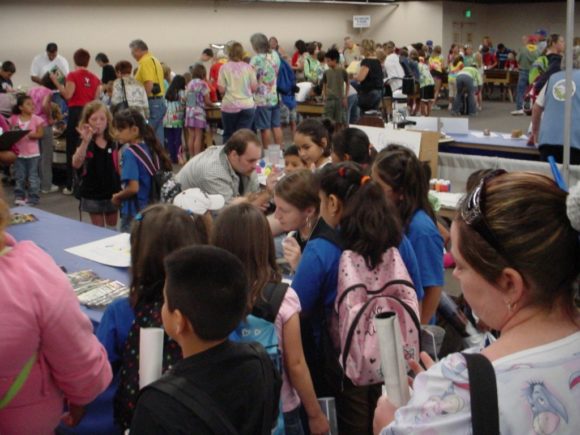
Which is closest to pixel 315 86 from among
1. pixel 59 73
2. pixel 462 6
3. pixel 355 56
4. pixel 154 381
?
pixel 59 73

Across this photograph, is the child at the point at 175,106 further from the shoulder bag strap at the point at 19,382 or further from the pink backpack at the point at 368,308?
the shoulder bag strap at the point at 19,382

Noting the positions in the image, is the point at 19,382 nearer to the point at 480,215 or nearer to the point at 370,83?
the point at 480,215

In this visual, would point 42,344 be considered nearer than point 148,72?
Yes

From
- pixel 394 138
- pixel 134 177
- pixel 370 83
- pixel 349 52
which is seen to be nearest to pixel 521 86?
pixel 349 52

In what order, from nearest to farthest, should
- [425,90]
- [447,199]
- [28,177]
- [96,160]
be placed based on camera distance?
[96,160]
[447,199]
[28,177]
[425,90]

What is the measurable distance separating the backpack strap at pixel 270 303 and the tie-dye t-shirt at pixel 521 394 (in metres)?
0.95

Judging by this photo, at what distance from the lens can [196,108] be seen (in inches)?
362

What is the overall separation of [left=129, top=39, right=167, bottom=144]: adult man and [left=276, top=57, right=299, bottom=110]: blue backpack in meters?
1.92

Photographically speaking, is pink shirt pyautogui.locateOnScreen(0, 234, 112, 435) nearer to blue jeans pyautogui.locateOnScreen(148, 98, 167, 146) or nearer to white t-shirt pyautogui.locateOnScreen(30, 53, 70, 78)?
blue jeans pyautogui.locateOnScreen(148, 98, 167, 146)

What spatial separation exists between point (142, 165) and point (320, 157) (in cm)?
112

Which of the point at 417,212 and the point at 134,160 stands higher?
the point at 134,160

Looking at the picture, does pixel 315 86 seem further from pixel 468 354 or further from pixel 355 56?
pixel 468 354

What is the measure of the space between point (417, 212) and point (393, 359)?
157cm

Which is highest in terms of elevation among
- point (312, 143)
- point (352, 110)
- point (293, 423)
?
point (352, 110)
